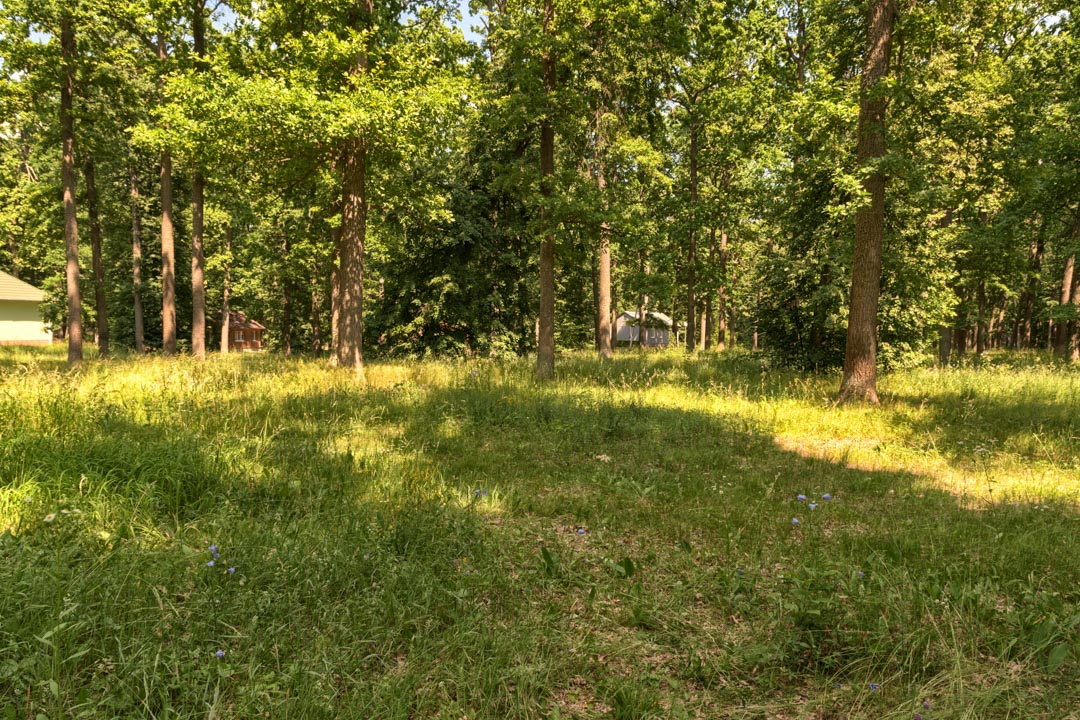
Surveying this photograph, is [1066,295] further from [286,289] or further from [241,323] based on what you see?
[241,323]

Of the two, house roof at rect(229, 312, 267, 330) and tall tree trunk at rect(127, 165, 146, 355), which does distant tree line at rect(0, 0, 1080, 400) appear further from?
house roof at rect(229, 312, 267, 330)

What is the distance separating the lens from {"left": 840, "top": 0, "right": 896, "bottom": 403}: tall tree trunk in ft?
31.2

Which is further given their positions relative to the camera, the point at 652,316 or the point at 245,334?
the point at 245,334

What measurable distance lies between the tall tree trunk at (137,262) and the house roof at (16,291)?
11398 mm

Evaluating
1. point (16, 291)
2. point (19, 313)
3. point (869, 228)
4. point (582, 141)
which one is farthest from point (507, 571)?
point (19, 313)

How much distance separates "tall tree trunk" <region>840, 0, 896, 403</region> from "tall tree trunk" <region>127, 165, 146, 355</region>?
32.7 m

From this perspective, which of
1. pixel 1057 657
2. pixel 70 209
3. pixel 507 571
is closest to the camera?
pixel 1057 657

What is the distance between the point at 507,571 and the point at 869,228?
9960mm

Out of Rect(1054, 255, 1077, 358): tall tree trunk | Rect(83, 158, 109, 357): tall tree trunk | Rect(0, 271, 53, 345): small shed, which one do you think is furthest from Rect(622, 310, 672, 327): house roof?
Rect(0, 271, 53, 345): small shed

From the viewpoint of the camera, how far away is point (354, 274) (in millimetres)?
12320

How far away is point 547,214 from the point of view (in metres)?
12.4

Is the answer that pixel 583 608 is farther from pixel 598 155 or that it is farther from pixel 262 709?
pixel 598 155

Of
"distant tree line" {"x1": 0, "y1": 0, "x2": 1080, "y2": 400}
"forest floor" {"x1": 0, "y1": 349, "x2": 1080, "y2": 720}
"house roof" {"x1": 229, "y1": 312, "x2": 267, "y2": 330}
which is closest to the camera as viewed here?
"forest floor" {"x1": 0, "y1": 349, "x2": 1080, "y2": 720}

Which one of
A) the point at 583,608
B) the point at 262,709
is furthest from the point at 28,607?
the point at 583,608
